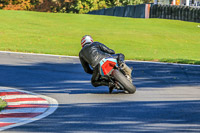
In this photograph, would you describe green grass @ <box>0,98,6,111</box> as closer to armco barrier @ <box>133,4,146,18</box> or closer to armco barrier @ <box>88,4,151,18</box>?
armco barrier @ <box>88,4,151,18</box>

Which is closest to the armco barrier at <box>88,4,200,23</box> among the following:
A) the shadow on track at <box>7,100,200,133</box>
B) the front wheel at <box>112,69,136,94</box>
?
the front wheel at <box>112,69,136,94</box>

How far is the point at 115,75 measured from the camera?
11.0 m

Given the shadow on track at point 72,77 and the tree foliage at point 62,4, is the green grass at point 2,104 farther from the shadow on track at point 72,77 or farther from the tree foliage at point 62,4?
the tree foliage at point 62,4

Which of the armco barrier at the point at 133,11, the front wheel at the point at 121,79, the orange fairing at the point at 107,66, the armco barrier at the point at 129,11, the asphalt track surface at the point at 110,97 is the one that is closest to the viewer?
the asphalt track surface at the point at 110,97

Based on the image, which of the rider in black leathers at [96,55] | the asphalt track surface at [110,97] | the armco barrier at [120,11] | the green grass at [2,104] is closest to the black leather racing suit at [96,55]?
the rider in black leathers at [96,55]

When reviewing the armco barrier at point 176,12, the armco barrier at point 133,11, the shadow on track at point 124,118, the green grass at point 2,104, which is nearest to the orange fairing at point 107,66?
the shadow on track at point 124,118

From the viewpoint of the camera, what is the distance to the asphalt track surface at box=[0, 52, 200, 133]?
25.2ft

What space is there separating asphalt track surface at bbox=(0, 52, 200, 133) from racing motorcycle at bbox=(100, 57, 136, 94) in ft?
0.68

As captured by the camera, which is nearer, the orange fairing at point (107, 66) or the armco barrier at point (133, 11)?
the orange fairing at point (107, 66)

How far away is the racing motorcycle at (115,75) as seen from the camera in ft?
36.0

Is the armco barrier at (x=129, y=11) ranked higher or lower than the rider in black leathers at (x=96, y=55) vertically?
lower

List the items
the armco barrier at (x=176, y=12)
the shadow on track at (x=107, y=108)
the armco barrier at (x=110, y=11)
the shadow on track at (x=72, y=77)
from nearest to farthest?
the shadow on track at (x=107, y=108), the shadow on track at (x=72, y=77), the armco barrier at (x=176, y=12), the armco barrier at (x=110, y=11)

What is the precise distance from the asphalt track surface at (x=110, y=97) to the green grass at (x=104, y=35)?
16.0 ft

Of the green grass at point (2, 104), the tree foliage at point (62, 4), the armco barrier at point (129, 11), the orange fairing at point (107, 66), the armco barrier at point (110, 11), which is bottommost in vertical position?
the tree foliage at point (62, 4)
